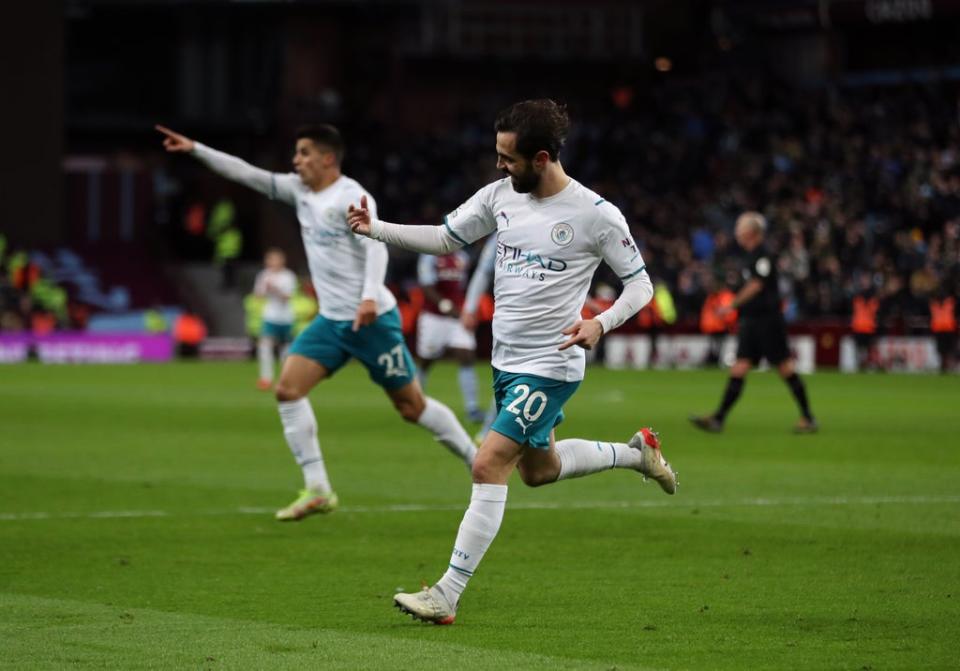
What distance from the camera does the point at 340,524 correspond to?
11.6 meters

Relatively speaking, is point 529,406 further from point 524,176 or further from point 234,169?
point 234,169

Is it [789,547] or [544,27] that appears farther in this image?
[544,27]

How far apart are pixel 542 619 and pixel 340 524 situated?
3.74 metres

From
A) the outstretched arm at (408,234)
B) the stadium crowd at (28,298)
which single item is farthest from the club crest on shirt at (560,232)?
the stadium crowd at (28,298)

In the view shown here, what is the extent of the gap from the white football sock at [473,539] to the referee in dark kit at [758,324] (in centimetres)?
1100

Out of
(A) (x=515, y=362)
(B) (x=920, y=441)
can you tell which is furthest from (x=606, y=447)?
(B) (x=920, y=441)

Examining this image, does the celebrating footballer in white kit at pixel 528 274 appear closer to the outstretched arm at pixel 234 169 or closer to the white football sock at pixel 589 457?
the white football sock at pixel 589 457

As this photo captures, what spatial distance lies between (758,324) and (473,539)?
11411 mm

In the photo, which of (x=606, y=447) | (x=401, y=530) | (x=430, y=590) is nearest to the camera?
(x=430, y=590)

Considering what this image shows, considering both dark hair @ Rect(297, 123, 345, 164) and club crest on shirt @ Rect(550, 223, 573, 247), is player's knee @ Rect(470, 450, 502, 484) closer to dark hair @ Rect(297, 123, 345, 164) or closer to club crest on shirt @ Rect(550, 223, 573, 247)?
club crest on shirt @ Rect(550, 223, 573, 247)

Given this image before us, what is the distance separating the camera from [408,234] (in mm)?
8500

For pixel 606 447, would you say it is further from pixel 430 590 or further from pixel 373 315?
pixel 373 315

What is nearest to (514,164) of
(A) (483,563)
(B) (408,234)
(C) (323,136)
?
(B) (408,234)

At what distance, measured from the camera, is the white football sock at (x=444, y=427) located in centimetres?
1226
